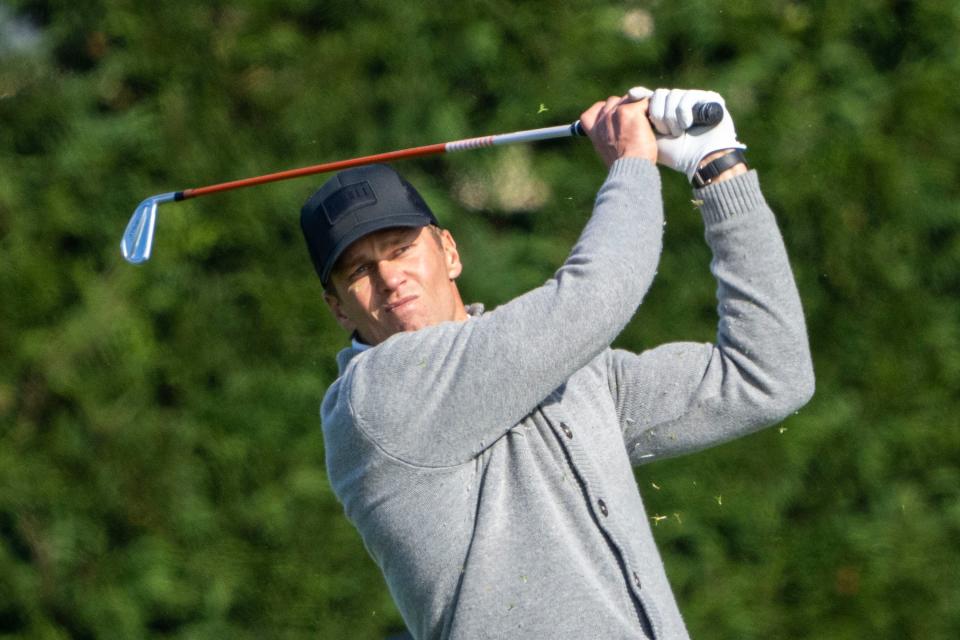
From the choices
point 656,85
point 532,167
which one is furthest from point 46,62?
point 656,85

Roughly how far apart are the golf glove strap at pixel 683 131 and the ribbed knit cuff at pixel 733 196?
0.15ft

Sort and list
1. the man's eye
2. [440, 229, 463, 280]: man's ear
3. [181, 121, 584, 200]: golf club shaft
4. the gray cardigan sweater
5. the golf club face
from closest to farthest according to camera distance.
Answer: the gray cardigan sweater
[181, 121, 584, 200]: golf club shaft
the man's eye
[440, 229, 463, 280]: man's ear
the golf club face

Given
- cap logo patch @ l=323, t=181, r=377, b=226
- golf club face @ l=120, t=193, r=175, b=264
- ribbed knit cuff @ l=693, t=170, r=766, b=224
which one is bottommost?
ribbed knit cuff @ l=693, t=170, r=766, b=224

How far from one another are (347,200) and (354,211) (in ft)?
0.10

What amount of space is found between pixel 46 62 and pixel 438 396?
7.59 ft

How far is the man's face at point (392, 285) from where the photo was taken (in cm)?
255

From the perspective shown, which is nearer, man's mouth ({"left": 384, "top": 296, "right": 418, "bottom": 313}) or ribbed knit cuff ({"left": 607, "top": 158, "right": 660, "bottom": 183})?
ribbed knit cuff ({"left": 607, "top": 158, "right": 660, "bottom": 183})

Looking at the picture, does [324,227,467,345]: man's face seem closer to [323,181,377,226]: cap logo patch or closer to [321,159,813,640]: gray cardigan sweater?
[323,181,377,226]: cap logo patch

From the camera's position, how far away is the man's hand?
7.66ft

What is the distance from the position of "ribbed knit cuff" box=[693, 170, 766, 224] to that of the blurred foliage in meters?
1.75

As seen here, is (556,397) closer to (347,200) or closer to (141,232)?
(347,200)

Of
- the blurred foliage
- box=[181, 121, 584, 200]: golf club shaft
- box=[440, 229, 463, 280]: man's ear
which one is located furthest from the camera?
the blurred foliage

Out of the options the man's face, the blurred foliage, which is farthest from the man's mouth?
the blurred foliage

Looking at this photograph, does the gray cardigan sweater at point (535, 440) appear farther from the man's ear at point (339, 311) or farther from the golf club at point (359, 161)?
the man's ear at point (339, 311)
